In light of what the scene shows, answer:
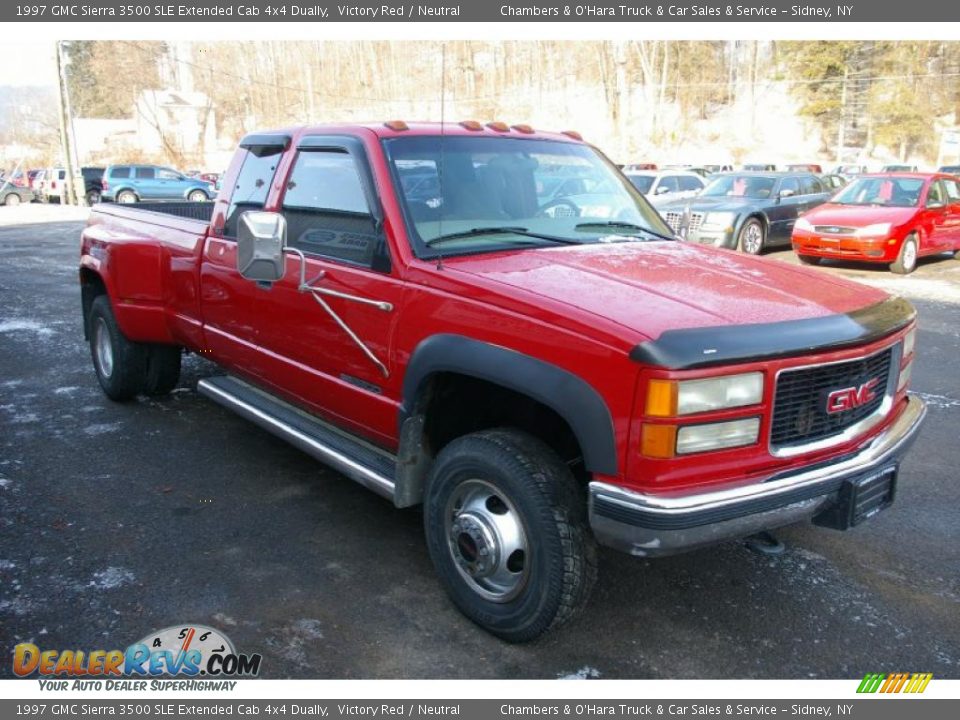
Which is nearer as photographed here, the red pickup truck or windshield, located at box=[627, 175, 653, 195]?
the red pickup truck

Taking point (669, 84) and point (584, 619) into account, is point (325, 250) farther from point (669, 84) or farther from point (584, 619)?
point (669, 84)

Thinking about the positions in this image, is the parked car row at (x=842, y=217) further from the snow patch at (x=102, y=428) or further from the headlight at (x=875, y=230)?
the snow patch at (x=102, y=428)

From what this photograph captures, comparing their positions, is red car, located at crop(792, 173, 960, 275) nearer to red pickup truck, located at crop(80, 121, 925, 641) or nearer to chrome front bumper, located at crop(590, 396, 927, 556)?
red pickup truck, located at crop(80, 121, 925, 641)

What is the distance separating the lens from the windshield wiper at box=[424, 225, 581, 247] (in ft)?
11.6

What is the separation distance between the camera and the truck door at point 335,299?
3553 mm

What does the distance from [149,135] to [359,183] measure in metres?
69.4

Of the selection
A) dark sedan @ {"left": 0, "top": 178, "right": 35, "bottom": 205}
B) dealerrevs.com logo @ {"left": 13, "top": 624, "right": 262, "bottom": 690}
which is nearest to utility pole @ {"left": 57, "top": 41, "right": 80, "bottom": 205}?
dark sedan @ {"left": 0, "top": 178, "right": 35, "bottom": 205}

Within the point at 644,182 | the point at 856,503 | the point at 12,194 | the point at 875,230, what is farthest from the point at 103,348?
the point at 12,194

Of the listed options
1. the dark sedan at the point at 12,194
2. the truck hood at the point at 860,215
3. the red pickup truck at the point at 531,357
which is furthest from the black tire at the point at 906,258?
the dark sedan at the point at 12,194

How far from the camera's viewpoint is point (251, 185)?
15.1 feet

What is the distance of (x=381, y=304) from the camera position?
11.4 feet

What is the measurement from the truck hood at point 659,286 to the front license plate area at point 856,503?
0.64 meters

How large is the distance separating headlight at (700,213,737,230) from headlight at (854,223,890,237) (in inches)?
81.4

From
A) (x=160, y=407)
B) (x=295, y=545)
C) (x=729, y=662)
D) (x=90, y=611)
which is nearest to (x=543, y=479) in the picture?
(x=729, y=662)
